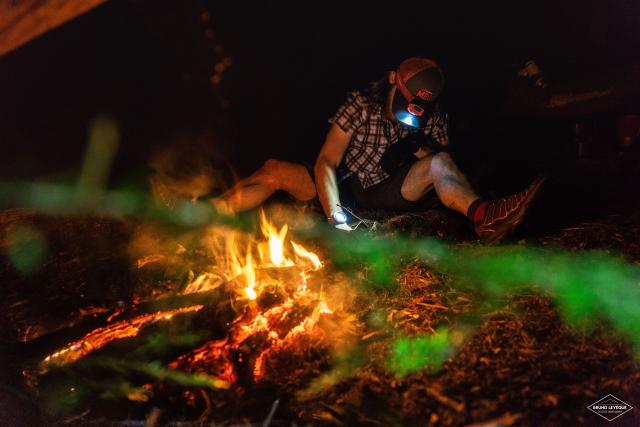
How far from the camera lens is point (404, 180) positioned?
4668 millimetres

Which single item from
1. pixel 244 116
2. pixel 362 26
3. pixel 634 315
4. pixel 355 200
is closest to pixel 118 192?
pixel 244 116

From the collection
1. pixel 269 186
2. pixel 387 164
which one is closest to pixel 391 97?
pixel 387 164

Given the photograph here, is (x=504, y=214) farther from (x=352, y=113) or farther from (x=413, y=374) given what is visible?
(x=352, y=113)

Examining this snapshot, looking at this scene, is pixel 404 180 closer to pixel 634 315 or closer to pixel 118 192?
pixel 634 315

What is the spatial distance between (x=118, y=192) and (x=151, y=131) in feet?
4.12

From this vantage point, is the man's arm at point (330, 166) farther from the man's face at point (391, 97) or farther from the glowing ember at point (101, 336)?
the glowing ember at point (101, 336)

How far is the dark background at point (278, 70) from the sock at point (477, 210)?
6.09ft

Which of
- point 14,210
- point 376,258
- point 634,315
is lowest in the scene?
point 634,315

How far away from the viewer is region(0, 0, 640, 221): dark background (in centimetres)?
544

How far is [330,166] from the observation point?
460 cm

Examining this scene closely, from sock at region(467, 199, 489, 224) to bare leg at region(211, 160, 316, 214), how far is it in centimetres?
215

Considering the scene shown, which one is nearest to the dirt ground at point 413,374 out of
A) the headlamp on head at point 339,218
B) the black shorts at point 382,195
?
the headlamp on head at point 339,218

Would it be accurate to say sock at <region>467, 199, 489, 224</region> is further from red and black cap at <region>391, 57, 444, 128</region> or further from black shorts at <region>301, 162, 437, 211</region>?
red and black cap at <region>391, 57, 444, 128</region>

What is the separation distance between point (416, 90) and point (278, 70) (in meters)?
2.88
